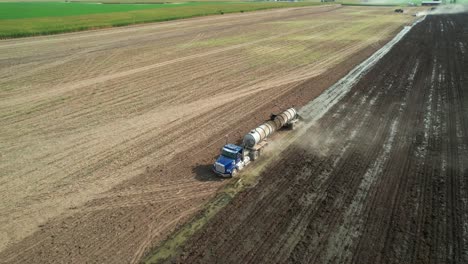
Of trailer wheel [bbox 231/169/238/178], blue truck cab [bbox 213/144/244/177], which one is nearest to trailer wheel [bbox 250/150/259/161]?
blue truck cab [bbox 213/144/244/177]

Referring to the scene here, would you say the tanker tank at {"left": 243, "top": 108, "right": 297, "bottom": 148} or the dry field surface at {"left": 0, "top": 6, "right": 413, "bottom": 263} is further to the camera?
the tanker tank at {"left": 243, "top": 108, "right": 297, "bottom": 148}

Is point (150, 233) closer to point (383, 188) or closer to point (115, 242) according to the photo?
point (115, 242)

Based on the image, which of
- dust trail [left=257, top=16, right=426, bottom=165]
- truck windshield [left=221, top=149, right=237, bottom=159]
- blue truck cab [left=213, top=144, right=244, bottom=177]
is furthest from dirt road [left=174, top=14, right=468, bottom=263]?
truck windshield [left=221, top=149, right=237, bottom=159]

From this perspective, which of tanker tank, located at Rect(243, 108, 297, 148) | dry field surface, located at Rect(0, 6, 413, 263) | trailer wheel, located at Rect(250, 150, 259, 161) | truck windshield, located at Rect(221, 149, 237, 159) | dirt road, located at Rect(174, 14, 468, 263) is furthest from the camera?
tanker tank, located at Rect(243, 108, 297, 148)

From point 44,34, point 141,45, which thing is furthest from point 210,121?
point 44,34

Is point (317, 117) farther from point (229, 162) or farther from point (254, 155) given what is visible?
point (229, 162)

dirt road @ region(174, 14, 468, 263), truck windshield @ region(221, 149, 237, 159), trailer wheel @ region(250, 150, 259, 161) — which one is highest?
truck windshield @ region(221, 149, 237, 159)

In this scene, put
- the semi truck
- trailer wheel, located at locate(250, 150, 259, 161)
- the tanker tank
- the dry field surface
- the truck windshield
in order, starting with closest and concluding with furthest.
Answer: the dry field surface, the semi truck, the truck windshield, trailer wheel, located at locate(250, 150, 259, 161), the tanker tank

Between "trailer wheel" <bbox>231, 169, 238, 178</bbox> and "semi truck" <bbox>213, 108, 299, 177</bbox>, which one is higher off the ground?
"semi truck" <bbox>213, 108, 299, 177</bbox>

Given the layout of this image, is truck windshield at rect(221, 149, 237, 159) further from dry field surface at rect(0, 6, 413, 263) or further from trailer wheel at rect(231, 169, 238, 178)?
dry field surface at rect(0, 6, 413, 263)
